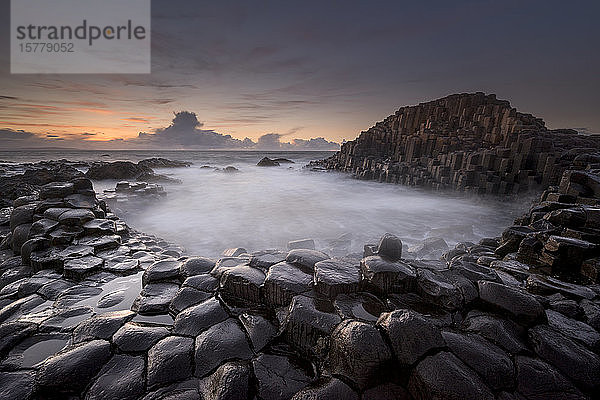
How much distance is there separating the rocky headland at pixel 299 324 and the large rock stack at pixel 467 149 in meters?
10.9

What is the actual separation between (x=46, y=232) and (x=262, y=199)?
10060mm

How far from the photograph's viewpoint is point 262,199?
47.4ft

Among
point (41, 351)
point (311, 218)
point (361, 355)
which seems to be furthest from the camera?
point (311, 218)

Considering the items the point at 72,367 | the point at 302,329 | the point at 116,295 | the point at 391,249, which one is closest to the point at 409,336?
the point at 302,329

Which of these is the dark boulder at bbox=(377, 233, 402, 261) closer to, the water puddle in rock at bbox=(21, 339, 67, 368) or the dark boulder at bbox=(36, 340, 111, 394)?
the dark boulder at bbox=(36, 340, 111, 394)

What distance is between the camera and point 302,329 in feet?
7.84

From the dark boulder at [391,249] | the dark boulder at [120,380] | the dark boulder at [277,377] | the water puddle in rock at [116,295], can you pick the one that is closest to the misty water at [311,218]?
the water puddle in rock at [116,295]

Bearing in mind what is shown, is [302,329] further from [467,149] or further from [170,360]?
[467,149]

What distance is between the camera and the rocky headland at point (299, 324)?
1946 mm

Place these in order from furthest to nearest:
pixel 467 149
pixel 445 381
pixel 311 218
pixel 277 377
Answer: pixel 467 149
pixel 311 218
pixel 277 377
pixel 445 381

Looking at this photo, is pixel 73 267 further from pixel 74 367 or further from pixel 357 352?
pixel 357 352

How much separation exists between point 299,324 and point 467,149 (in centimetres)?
2129

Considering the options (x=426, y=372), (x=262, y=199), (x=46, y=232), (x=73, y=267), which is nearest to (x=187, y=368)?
(x=426, y=372)

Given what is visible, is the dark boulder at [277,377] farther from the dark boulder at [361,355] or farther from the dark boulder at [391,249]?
the dark boulder at [391,249]
